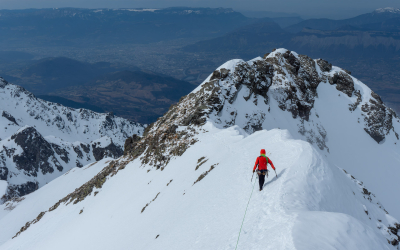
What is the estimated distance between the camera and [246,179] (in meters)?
17.5

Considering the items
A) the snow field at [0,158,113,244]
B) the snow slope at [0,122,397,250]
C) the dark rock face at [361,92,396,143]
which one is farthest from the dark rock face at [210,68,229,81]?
the dark rock face at [361,92,396,143]

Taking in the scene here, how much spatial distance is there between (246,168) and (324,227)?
9.21 meters

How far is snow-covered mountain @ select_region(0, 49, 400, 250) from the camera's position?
1238 centimetres

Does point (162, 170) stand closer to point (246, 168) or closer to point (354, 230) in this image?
point (246, 168)

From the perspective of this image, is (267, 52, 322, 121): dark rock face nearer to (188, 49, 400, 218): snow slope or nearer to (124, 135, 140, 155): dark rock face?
(188, 49, 400, 218): snow slope

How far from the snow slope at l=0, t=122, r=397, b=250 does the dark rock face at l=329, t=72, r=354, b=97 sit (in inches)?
2456

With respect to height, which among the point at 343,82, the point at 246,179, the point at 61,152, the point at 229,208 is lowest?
the point at 61,152

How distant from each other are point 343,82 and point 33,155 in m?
156

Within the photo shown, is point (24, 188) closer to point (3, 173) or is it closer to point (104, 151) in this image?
point (3, 173)

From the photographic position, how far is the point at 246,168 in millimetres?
19453

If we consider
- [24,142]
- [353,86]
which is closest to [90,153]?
[24,142]

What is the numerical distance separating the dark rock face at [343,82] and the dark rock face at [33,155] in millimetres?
146717

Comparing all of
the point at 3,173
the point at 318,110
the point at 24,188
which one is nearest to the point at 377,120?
the point at 318,110

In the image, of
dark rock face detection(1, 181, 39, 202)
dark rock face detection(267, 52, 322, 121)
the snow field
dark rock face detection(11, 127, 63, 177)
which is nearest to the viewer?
the snow field
